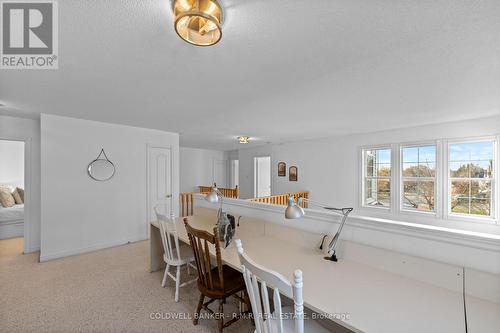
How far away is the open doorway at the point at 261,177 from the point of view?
738 cm

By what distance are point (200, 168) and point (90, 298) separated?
19.5 feet

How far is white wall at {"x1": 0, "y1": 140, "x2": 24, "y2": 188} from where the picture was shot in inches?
206

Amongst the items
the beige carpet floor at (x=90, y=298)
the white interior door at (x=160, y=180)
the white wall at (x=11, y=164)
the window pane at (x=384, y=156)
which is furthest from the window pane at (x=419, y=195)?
the white wall at (x=11, y=164)

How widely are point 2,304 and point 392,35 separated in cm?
417

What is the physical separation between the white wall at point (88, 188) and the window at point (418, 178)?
513cm

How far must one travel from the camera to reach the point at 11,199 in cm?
468

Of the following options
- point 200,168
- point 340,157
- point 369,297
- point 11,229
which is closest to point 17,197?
point 11,229

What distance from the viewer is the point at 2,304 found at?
216 centimetres

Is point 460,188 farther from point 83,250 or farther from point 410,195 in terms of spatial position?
point 83,250

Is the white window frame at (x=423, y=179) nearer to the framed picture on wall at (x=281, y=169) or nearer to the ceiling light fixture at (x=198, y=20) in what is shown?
the framed picture on wall at (x=281, y=169)

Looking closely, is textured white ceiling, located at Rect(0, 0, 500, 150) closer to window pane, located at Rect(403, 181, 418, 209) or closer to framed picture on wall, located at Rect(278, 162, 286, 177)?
window pane, located at Rect(403, 181, 418, 209)

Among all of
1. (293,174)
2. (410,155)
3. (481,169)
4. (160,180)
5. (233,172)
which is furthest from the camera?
(233,172)

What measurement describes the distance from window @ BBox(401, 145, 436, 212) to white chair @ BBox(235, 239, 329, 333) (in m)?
4.01

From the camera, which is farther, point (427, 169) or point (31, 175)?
point (427, 169)
